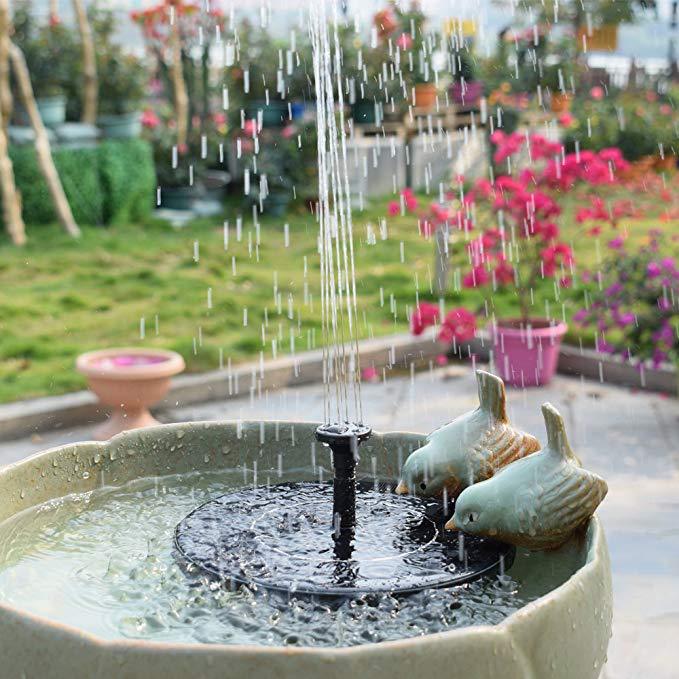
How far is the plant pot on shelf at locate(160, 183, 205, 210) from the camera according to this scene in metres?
11.5

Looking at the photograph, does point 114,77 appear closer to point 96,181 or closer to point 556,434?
point 96,181

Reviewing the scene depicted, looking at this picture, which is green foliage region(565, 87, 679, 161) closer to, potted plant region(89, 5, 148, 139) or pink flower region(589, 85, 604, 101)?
pink flower region(589, 85, 604, 101)

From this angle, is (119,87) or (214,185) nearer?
(119,87)

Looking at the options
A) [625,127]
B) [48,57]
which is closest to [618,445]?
[48,57]

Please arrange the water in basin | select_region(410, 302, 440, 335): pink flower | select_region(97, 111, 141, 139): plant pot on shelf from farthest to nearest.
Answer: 1. select_region(97, 111, 141, 139): plant pot on shelf
2. select_region(410, 302, 440, 335): pink flower
3. the water in basin

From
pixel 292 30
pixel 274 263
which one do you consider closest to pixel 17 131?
pixel 274 263

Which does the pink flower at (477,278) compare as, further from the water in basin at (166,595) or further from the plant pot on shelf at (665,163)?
the plant pot on shelf at (665,163)

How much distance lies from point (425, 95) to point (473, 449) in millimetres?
12132

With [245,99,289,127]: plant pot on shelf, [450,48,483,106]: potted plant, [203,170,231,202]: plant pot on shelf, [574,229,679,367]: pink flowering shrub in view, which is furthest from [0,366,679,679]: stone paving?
[450,48,483,106]: potted plant

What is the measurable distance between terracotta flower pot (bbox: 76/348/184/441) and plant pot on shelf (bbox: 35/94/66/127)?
5575 mm

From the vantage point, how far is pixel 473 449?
2.57 metres

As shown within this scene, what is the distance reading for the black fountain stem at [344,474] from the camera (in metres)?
2.38

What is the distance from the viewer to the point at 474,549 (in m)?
2.42

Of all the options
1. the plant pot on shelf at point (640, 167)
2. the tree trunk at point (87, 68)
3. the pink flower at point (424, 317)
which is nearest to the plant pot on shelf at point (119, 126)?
the tree trunk at point (87, 68)
